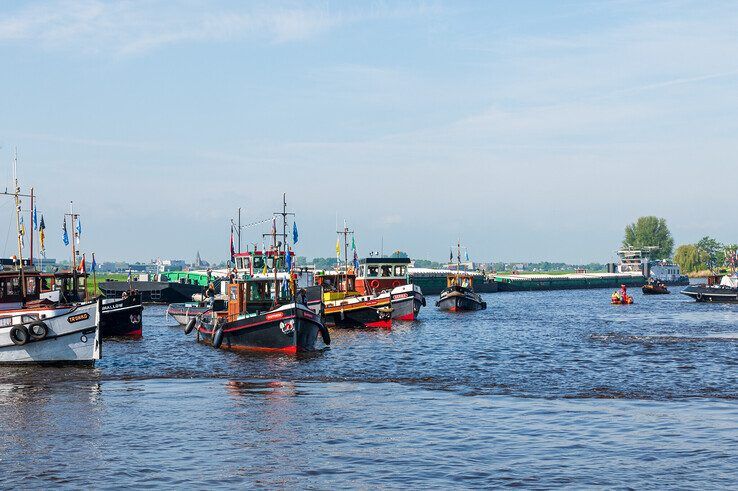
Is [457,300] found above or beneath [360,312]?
beneath

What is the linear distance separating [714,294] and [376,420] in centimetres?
10072

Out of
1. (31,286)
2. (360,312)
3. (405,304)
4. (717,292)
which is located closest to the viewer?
(31,286)

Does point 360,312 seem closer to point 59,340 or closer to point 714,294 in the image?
point 59,340

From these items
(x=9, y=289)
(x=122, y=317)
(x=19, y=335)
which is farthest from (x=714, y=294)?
(x=19, y=335)

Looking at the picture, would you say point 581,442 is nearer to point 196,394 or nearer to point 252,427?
point 252,427

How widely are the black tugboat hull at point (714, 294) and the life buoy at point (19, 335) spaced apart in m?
96.2

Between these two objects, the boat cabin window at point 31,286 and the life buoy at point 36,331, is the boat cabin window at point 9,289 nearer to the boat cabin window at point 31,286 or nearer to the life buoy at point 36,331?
the boat cabin window at point 31,286

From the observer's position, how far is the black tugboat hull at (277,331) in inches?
1769

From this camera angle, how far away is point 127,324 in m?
62.8

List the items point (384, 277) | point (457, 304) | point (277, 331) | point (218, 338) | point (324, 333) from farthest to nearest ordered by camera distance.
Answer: point (457, 304)
point (384, 277)
point (218, 338)
point (324, 333)
point (277, 331)

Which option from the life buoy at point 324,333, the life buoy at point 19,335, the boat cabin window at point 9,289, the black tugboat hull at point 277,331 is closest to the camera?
the life buoy at point 19,335

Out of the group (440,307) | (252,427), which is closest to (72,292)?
(252,427)

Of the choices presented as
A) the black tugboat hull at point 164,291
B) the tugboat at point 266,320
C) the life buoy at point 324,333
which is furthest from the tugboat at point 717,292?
the life buoy at point 324,333

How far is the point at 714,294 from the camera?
4665 inches
